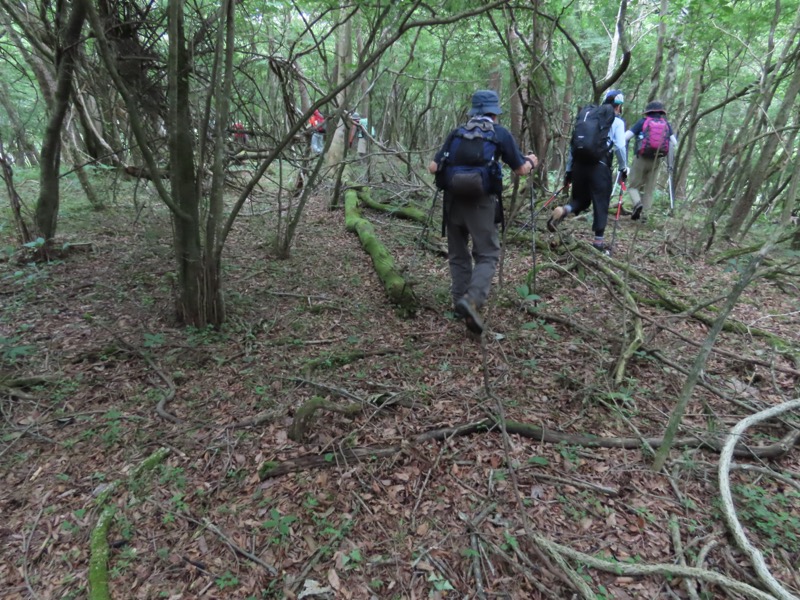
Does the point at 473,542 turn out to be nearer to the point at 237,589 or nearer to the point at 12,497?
the point at 237,589

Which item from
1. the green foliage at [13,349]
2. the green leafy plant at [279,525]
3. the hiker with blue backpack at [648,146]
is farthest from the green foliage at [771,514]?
the green foliage at [13,349]

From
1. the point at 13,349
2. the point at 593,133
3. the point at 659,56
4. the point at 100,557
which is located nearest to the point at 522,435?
the point at 100,557

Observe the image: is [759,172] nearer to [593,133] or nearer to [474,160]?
[593,133]

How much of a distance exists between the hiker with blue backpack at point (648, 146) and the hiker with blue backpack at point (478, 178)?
3.61 metres

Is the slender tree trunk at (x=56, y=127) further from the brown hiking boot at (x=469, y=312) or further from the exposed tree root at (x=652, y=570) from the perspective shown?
the exposed tree root at (x=652, y=570)

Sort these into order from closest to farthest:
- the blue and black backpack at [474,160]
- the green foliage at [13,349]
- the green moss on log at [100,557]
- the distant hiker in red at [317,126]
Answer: the green moss on log at [100,557] → the green foliage at [13,349] → the blue and black backpack at [474,160] → the distant hiker in red at [317,126]

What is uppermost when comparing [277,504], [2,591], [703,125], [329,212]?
[703,125]

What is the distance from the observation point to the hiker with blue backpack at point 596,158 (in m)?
5.02

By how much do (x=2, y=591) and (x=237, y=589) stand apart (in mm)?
1230

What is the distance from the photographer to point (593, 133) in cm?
505

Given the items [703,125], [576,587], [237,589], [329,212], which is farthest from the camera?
[703,125]

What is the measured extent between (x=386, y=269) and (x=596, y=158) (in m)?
3.03

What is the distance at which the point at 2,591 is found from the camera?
2117mm

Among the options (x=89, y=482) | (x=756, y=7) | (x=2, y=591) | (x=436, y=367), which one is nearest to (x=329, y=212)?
(x=436, y=367)
